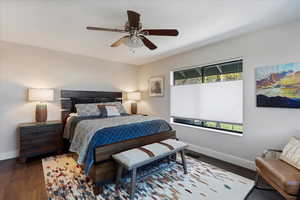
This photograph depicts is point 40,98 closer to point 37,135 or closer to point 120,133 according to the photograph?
point 37,135

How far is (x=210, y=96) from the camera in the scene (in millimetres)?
3201

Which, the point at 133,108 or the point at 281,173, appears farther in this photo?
the point at 133,108

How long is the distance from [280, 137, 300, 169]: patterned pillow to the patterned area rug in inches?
23.9

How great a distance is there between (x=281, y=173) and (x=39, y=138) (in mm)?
4054

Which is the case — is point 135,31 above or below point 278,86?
above

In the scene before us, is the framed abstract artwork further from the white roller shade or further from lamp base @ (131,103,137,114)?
lamp base @ (131,103,137,114)

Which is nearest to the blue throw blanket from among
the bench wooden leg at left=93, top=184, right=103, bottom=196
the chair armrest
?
the bench wooden leg at left=93, top=184, right=103, bottom=196

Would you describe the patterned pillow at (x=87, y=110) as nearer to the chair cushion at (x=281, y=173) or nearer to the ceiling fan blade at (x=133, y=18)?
the ceiling fan blade at (x=133, y=18)

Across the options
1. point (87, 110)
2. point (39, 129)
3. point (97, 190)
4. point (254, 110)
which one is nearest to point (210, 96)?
point (254, 110)

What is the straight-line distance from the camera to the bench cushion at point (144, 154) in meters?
1.78

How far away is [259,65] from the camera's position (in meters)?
2.46

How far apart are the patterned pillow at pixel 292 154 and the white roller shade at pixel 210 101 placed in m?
0.88

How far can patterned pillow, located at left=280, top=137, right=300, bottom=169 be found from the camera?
170 cm

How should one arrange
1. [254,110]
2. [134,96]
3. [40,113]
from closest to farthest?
1. [254,110]
2. [40,113]
3. [134,96]
